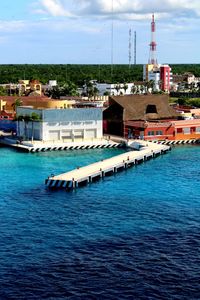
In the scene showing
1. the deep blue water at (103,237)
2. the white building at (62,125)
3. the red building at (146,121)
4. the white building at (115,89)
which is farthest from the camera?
the white building at (115,89)

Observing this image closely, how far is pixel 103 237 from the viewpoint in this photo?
4578cm

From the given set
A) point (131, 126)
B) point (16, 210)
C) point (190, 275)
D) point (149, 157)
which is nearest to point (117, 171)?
point (149, 157)

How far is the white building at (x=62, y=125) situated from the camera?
323 feet

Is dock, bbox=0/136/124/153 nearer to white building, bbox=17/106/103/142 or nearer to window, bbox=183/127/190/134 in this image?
white building, bbox=17/106/103/142

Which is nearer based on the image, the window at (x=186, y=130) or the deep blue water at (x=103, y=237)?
the deep blue water at (x=103, y=237)

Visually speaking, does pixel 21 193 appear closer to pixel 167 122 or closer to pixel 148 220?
pixel 148 220

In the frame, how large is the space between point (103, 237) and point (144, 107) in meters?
67.7

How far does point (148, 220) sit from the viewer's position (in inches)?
2002

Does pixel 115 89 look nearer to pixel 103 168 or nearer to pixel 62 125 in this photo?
pixel 62 125

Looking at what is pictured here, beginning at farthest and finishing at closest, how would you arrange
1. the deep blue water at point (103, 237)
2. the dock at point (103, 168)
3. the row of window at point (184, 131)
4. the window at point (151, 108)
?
the window at point (151, 108) → the row of window at point (184, 131) → the dock at point (103, 168) → the deep blue water at point (103, 237)

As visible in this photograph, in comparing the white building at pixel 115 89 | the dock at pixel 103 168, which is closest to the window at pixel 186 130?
the dock at pixel 103 168

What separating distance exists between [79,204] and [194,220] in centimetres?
1202

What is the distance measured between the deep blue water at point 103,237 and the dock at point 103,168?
1449 mm

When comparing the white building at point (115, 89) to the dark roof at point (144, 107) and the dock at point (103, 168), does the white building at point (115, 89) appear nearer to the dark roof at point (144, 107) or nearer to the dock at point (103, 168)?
the dark roof at point (144, 107)
